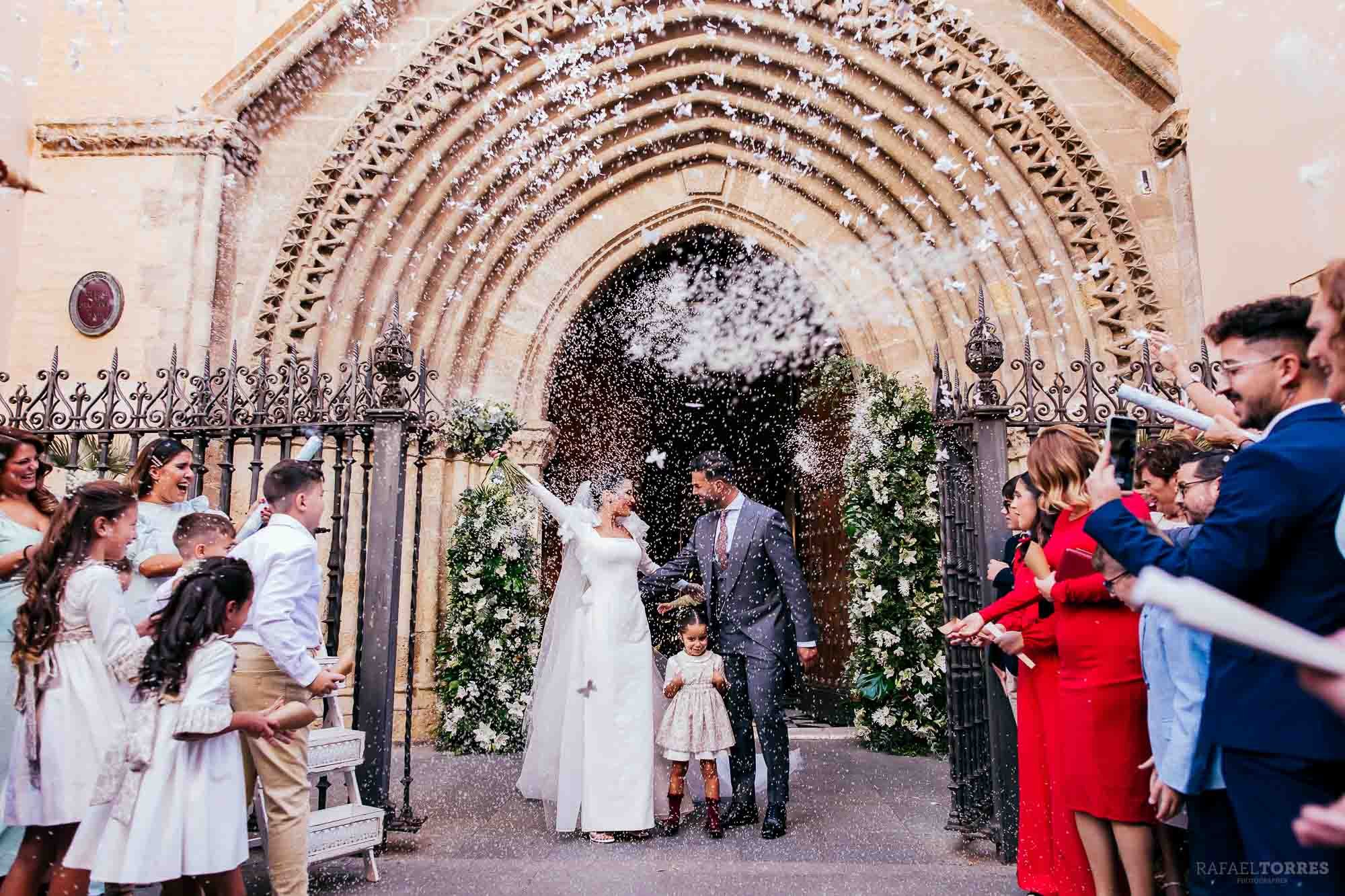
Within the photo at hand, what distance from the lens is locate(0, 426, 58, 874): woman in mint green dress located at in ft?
11.7

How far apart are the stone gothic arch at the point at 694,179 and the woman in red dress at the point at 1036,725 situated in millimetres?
4908

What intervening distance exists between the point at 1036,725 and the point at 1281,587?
1.88 meters

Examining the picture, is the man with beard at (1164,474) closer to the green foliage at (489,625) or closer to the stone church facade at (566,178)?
the stone church facade at (566,178)

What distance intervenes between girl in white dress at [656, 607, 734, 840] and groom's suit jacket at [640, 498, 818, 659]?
0.16 m

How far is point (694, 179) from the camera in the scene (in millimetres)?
9289

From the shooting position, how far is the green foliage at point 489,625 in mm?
7656

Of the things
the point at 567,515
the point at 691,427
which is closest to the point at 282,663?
the point at 567,515

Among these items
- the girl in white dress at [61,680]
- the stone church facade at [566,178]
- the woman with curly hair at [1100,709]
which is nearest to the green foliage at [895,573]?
the stone church facade at [566,178]

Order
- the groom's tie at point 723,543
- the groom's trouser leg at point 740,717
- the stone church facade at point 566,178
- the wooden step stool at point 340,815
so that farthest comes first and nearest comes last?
the stone church facade at point 566,178 → the groom's tie at point 723,543 → the groom's trouser leg at point 740,717 → the wooden step stool at point 340,815

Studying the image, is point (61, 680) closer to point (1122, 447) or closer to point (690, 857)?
point (690, 857)

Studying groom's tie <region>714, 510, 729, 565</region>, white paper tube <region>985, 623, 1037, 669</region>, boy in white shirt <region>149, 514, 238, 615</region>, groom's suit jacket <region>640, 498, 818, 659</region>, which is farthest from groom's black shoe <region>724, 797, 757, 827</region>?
boy in white shirt <region>149, 514, 238, 615</region>

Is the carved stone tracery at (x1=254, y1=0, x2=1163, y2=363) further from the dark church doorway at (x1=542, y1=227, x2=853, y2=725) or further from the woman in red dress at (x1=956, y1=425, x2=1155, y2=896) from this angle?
the woman in red dress at (x1=956, y1=425, x2=1155, y2=896)

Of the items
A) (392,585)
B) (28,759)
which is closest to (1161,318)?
(392,585)

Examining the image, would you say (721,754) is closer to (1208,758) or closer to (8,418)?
(1208,758)
